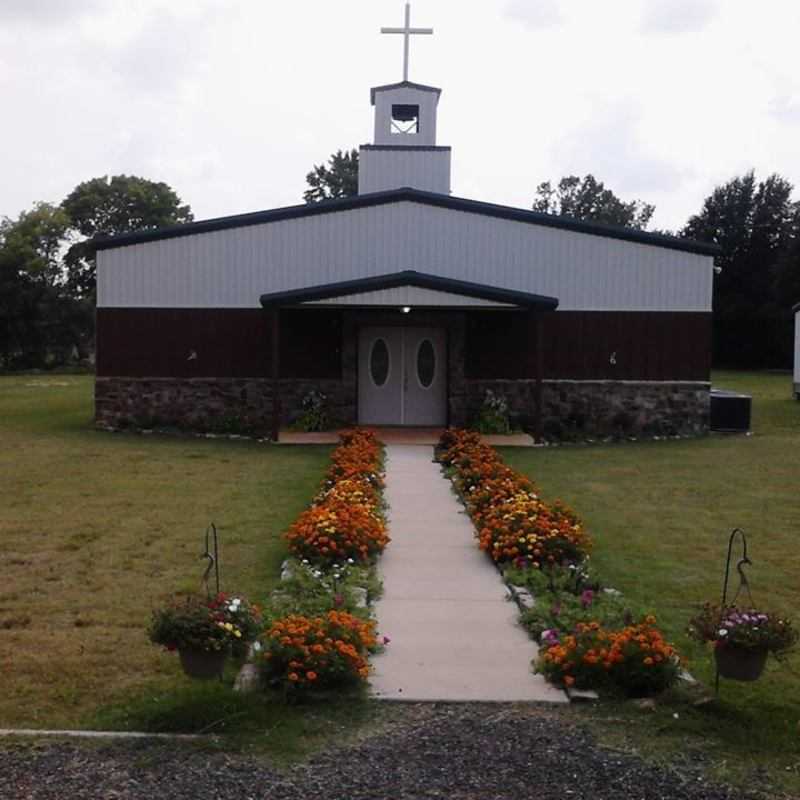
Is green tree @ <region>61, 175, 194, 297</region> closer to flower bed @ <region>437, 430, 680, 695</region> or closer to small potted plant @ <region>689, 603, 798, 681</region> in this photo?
flower bed @ <region>437, 430, 680, 695</region>

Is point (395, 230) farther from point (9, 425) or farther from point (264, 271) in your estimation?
point (9, 425)

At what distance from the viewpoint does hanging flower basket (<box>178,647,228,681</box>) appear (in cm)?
599

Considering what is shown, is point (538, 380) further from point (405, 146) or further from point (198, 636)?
point (198, 636)

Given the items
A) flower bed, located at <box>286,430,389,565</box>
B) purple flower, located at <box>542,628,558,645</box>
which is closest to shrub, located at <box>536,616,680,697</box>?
purple flower, located at <box>542,628,558,645</box>

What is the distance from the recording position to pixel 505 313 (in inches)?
866

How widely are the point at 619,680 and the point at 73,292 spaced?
5890 cm

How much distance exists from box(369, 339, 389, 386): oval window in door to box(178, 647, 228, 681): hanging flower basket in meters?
16.3

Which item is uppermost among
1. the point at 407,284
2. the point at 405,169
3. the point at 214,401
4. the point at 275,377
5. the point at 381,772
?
the point at 405,169

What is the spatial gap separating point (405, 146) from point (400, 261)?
430cm

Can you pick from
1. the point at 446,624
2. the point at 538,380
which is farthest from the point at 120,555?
the point at 538,380

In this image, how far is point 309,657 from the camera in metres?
6.09

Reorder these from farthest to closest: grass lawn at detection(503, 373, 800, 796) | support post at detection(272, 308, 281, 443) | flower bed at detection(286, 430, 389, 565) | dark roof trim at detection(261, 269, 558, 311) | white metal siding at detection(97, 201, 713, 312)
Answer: white metal siding at detection(97, 201, 713, 312), support post at detection(272, 308, 281, 443), dark roof trim at detection(261, 269, 558, 311), flower bed at detection(286, 430, 389, 565), grass lawn at detection(503, 373, 800, 796)

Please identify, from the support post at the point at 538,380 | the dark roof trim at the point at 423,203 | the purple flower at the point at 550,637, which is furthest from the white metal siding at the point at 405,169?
the purple flower at the point at 550,637

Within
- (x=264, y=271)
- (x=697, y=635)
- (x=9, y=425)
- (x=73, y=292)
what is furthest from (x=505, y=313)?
(x=73, y=292)
